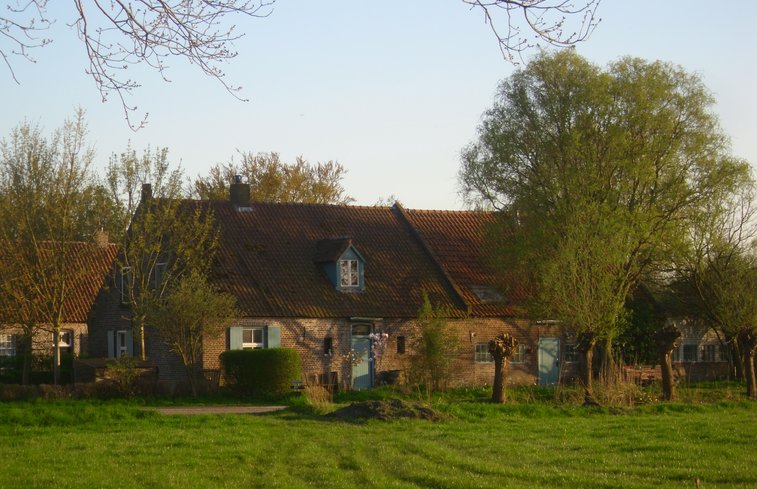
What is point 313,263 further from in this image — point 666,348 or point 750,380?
point 750,380

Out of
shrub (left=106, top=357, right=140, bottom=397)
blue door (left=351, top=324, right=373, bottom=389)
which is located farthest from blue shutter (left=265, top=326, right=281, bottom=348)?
shrub (left=106, top=357, right=140, bottom=397)

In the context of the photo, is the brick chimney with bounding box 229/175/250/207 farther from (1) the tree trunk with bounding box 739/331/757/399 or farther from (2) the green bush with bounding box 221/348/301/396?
(1) the tree trunk with bounding box 739/331/757/399

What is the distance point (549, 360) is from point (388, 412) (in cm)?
2049

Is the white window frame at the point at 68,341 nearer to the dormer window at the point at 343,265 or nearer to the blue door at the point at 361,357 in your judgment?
the dormer window at the point at 343,265

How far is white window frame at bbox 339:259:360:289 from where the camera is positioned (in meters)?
39.7

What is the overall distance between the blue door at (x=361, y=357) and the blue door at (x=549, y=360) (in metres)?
7.40

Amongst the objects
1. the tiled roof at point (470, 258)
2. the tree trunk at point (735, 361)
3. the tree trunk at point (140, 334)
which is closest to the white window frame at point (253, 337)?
the tree trunk at point (140, 334)

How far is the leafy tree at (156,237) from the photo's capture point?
3672 cm

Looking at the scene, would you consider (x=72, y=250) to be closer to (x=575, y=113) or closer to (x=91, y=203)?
(x=91, y=203)

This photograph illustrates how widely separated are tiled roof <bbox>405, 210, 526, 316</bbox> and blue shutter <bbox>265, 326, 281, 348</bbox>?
312 inches

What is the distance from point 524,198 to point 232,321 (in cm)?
1153

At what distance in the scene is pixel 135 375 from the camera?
1252 inches

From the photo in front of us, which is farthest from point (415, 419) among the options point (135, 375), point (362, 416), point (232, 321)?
point (232, 321)

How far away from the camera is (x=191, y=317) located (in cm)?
3344
